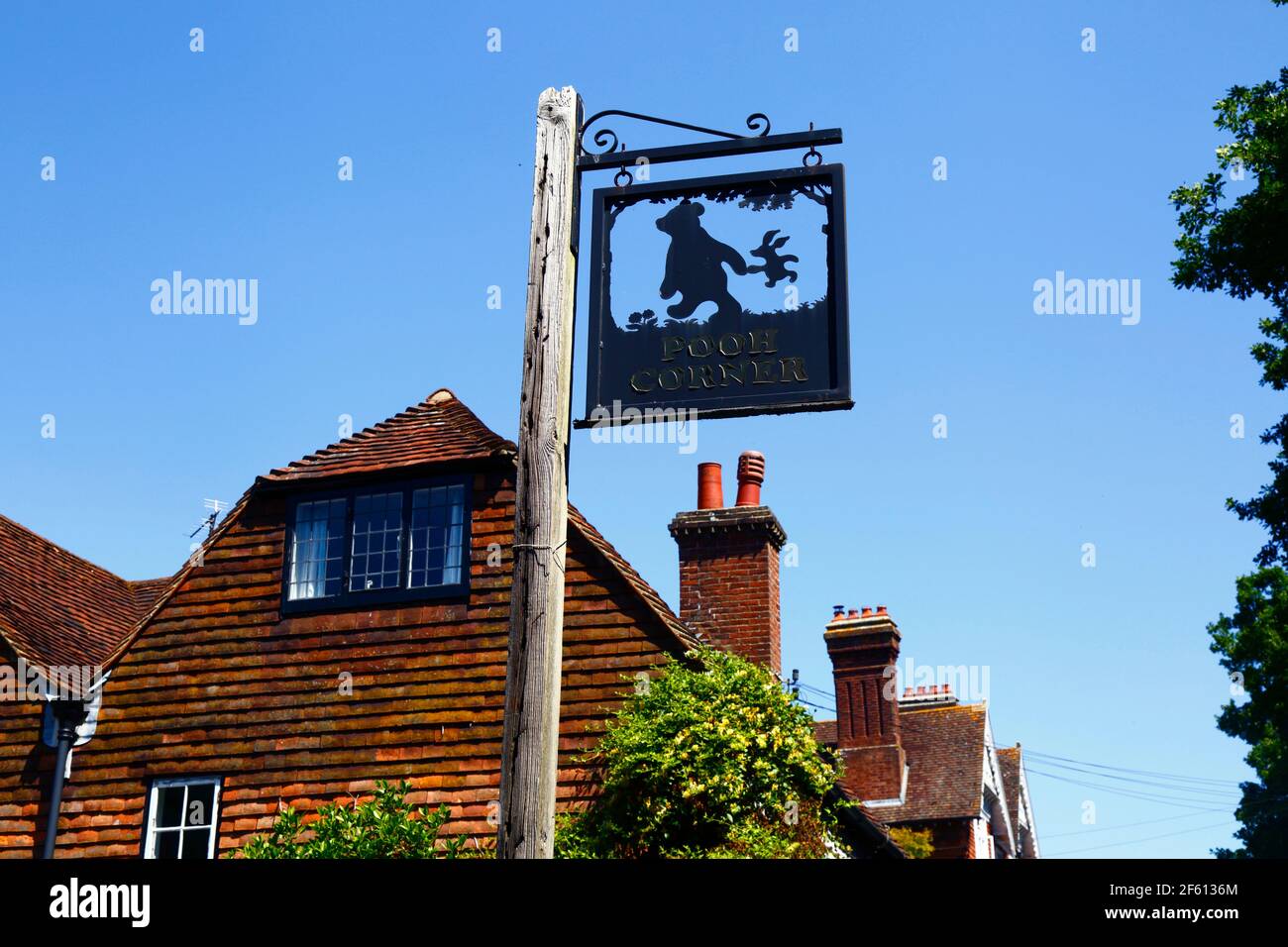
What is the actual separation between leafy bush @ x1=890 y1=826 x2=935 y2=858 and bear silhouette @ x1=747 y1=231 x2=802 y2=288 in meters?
21.8

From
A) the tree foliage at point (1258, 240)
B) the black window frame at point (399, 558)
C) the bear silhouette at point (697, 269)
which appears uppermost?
the tree foliage at point (1258, 240)

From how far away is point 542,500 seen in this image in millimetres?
6160

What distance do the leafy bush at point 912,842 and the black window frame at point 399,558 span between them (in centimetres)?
1332

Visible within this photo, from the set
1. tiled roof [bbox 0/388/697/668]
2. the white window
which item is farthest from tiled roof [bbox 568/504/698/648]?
the white window

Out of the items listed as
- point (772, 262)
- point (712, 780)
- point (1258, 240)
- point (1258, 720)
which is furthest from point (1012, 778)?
point (772, 262)

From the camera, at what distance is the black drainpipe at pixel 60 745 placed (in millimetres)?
16844

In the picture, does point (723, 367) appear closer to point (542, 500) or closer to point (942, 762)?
point (542, 500)

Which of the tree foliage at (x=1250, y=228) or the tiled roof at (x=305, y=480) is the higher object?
the tree foliage at (x=1250, y=228)

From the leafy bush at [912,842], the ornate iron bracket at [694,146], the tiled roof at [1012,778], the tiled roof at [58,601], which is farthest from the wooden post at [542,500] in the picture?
the tiled roof at [1012,778]

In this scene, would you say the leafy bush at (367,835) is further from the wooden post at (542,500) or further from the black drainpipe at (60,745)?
the wooden post at (542,500)

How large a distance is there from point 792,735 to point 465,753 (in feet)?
13.1

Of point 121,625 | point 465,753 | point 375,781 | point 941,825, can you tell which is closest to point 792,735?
point 465,753
